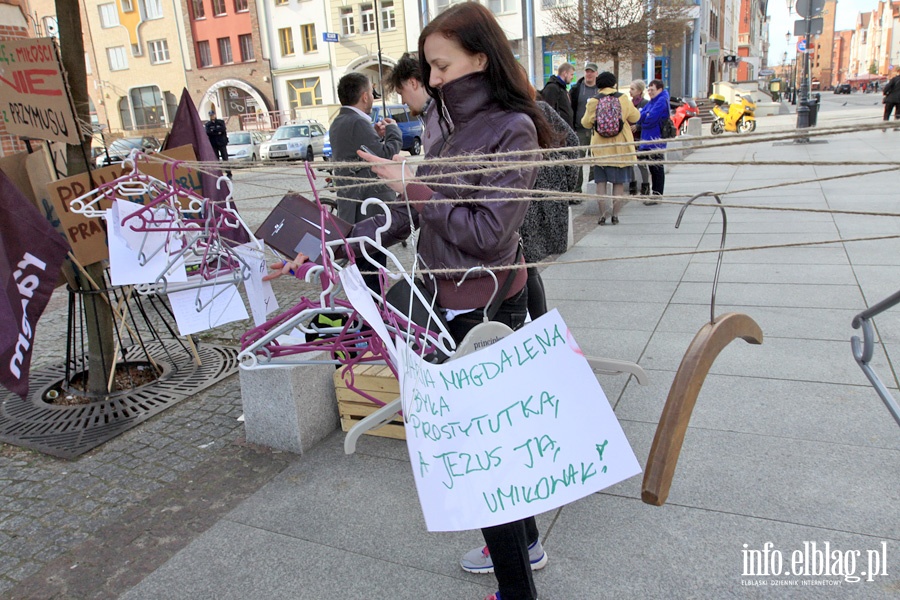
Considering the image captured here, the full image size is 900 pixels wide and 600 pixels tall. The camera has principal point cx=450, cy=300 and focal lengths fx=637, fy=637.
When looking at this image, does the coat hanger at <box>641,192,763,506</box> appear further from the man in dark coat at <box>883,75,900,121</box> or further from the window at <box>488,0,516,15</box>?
the window at <box>488,0,516,15</box>

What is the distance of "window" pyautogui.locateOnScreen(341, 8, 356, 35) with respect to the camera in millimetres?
36656

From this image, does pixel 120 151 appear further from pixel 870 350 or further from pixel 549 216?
pixel 870 350

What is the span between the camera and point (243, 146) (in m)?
23.6

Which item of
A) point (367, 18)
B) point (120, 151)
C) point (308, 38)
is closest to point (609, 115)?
point (120, 151)

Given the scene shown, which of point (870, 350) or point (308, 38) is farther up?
point (308, 38)

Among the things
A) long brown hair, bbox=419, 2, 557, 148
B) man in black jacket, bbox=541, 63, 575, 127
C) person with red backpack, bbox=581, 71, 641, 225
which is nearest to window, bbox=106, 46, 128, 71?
man in black jacket, bbox=541, 63, 575, 127

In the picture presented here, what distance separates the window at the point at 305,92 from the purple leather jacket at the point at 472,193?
38.5m

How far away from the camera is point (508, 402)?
4.75 ft

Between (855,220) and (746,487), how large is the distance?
596 centimetres

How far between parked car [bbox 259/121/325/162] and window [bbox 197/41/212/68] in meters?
19.4

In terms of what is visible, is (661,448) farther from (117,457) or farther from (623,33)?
(623,33)

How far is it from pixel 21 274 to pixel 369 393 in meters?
1.71

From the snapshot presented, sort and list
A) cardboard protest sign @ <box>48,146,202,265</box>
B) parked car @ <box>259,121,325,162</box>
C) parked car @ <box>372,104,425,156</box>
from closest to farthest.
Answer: cardboard protest sign @ <box>48,146,202,265</box> → parked car @ <box>259,121,325,162</box> → parked car @ <box>372,104,425,156</box>

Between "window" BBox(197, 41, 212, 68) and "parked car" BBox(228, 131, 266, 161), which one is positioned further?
"window" BBox(197, 41, 212, 68)
